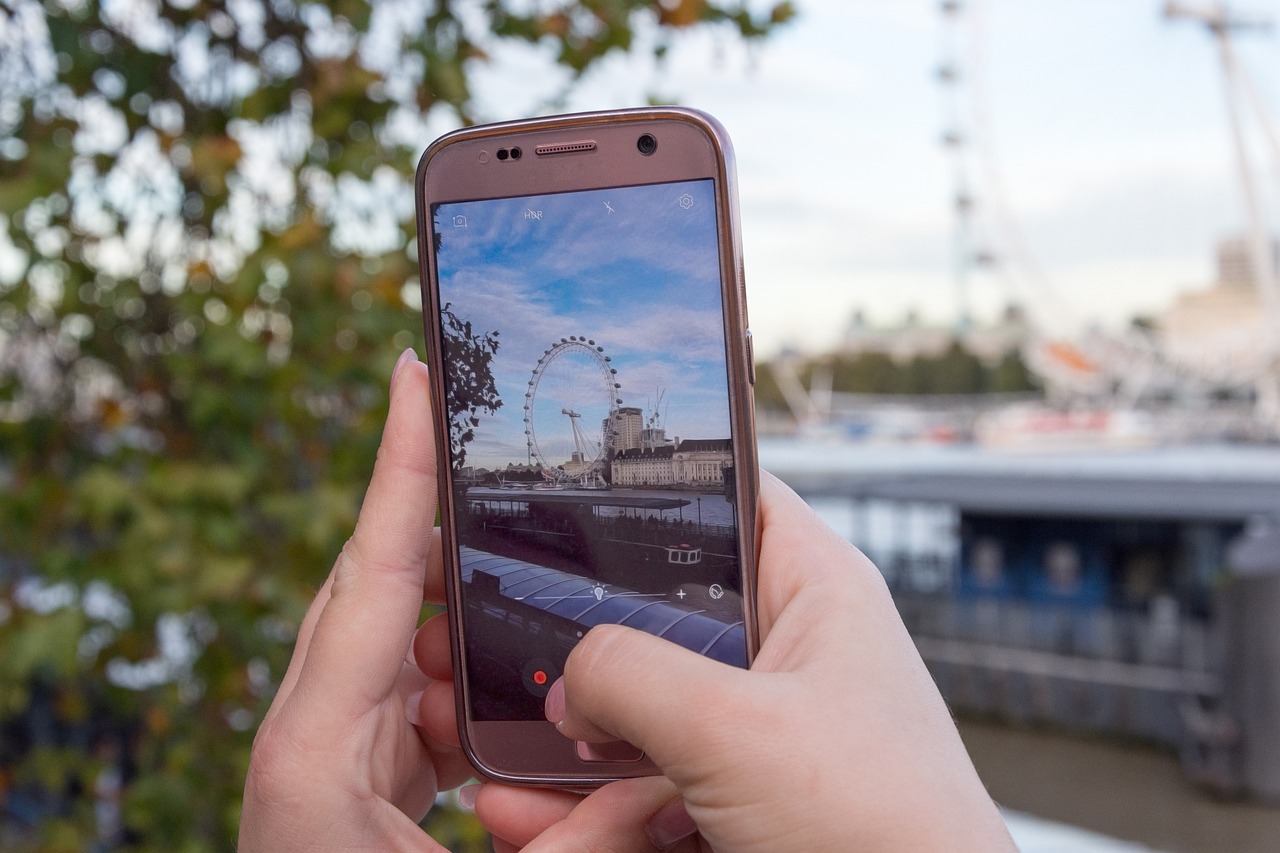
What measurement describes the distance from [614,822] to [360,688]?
19 centimetres

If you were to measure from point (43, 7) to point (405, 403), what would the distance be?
97 cm

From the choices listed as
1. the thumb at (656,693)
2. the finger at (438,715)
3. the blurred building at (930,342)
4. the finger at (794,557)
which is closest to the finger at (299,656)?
the finger at (438,715)

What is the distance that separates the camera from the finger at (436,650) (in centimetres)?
85

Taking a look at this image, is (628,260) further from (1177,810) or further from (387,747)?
(1177,810)

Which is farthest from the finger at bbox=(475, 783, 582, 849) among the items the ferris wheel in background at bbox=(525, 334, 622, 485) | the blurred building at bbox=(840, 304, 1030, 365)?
the blurred building at bbox=(840, 304, 1030, 365)

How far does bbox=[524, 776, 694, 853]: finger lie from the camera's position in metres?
0.67

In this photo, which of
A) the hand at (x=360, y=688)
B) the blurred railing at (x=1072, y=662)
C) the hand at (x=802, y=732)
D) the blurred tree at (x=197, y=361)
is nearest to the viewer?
the hand at (x=802, y=732)

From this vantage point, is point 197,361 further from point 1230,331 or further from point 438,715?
point 1230,331

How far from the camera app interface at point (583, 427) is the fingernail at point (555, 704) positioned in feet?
0.05

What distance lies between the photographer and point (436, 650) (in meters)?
0.85

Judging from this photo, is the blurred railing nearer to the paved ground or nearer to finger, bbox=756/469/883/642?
the paved ground

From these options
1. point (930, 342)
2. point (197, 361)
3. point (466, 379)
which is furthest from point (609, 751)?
point (930, 342)

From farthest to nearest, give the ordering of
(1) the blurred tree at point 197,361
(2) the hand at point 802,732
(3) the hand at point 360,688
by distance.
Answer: (1) the blurred tree at point 197,361 → (3) the hand at point 360,688 → (2) the hand at point 802,732

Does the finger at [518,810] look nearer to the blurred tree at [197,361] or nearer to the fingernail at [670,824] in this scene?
the fingernail at [670,824]
